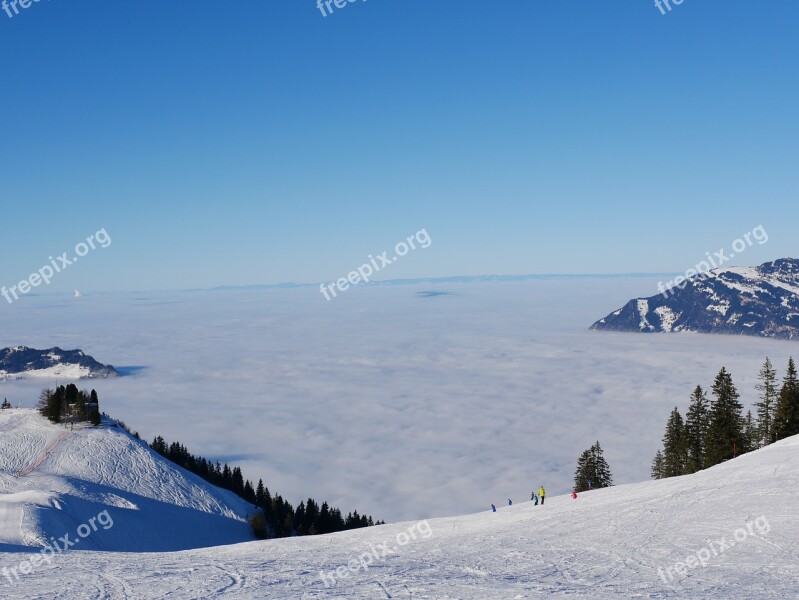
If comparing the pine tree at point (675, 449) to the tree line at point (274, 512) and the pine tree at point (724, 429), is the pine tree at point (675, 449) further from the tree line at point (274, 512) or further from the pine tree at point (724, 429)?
the tree line at point (274, 512)

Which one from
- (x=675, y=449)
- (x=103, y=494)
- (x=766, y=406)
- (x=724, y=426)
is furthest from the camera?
(x=103, y=494)

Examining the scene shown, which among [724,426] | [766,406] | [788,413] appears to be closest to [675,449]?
[724,426]

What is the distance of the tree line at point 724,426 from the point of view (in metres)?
46.2

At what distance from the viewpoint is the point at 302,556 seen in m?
22.1

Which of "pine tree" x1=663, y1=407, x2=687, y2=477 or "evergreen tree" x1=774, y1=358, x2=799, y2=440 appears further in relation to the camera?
"pine tree" x1=663, y1=407, x2=687, y2=477

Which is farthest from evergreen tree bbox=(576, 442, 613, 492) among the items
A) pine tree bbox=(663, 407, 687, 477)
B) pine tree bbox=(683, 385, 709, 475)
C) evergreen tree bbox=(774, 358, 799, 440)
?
evergreen tree bbox=(774, 358, 799, 440)

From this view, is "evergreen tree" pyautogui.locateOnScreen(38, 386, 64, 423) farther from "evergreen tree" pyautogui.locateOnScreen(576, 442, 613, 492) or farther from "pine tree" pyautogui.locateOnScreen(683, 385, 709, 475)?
"pine tree" pyautogui.locateOnScreen(683, 385, 709, 475)

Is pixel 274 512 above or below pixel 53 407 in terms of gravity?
below

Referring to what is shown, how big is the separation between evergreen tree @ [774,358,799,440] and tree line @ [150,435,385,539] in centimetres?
5610

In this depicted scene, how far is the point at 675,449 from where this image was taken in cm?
5297

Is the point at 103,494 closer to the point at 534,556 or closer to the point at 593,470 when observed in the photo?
the point at 593,470

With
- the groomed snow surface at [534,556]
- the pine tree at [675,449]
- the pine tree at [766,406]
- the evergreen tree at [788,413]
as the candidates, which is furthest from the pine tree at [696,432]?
the groomed snow surface at [534,556]

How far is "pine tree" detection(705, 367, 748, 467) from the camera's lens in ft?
151

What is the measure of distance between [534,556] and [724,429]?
1418 inches
